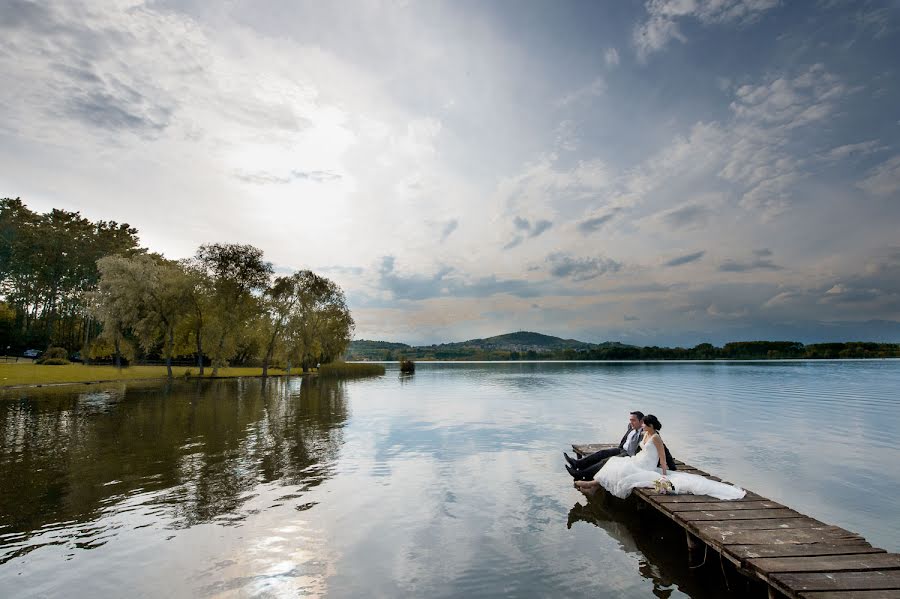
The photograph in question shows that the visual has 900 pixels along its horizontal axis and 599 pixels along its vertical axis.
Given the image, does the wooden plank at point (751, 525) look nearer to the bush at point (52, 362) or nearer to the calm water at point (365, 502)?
the calm water at point (365, 502)

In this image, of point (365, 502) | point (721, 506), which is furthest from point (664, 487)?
point (365, 502)

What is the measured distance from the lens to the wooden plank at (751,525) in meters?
9.18

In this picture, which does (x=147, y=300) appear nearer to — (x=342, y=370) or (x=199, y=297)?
(x=199, y=297)

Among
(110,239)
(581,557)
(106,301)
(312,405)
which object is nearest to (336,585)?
(581,557)

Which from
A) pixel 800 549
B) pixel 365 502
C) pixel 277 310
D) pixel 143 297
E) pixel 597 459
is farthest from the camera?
pixel 277 310

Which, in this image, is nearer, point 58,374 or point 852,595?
point 852,595

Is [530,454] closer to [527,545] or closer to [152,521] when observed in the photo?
[527,545]

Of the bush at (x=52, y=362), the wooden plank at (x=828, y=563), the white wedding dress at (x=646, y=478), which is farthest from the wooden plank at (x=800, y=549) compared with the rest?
the bush at (x=52, y=362)

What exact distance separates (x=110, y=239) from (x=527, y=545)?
104161 millimetres

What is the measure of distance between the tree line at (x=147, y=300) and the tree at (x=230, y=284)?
0.47 ft

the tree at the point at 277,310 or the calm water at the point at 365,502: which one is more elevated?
the tree at the point at 277,310

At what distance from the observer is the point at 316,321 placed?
81.8 meters

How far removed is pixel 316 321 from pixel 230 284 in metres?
17.2

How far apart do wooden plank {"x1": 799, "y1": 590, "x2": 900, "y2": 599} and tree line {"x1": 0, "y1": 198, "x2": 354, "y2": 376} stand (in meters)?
71.3
